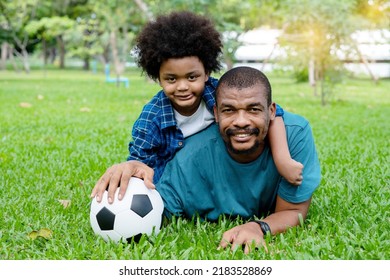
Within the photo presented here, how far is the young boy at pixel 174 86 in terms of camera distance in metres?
3.49

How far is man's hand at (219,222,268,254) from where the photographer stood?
2.97m

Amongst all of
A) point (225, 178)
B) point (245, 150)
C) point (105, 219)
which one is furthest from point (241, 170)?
point (105, 219)

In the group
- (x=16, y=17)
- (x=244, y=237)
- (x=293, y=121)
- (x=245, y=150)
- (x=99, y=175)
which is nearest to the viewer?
(x=244, y=237)

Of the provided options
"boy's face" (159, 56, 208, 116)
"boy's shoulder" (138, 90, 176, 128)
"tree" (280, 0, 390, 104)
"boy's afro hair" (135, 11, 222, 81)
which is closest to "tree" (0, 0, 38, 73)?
"tree" (280, 0, 390, 104)

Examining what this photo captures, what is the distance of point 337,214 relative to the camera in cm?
358

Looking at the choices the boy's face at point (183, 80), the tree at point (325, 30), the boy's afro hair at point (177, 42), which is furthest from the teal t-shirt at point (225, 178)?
the tree at point (325, 30)

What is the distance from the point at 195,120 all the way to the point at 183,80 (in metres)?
0.34

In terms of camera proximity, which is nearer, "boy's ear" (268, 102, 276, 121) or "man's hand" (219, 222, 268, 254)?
"man's hand" (219, 222, 268, 254)

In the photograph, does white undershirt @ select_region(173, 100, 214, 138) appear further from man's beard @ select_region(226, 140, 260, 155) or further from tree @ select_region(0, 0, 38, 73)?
tree @ select_region(0, 0, 38, 73)

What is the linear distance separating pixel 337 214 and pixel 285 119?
0.69 m

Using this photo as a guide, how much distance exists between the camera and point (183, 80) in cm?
348

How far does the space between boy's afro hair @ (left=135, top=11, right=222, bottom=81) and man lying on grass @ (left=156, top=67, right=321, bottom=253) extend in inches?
15.4

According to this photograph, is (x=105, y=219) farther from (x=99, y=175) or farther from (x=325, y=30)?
(x=325, y=30)

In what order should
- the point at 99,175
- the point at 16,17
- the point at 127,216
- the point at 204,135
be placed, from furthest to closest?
the point at 16,17 → the point at 99,175 → the point at 204,135 → the point at 127,216
